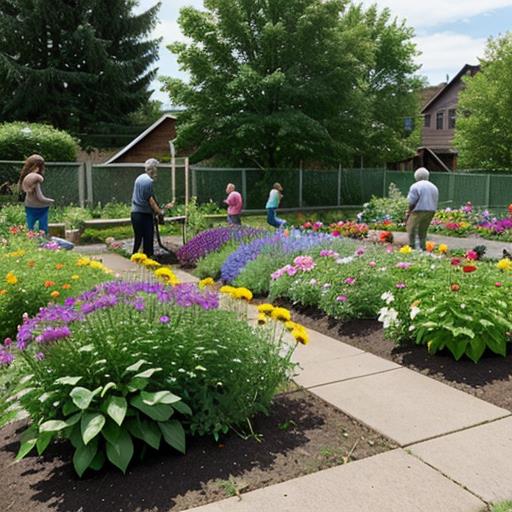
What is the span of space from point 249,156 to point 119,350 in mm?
21477

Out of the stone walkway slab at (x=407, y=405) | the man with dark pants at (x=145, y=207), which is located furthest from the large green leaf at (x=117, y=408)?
the man with dark pants at (x=145, y=207)

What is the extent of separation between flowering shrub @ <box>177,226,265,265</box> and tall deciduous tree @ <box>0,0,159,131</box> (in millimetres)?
22832

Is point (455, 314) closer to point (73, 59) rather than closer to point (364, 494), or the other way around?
point (364, 494)

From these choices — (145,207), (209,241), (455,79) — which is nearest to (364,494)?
(145,207)

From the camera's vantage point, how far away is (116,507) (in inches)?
105

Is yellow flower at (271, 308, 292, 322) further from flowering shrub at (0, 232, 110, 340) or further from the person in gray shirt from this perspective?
the person in gray shirt

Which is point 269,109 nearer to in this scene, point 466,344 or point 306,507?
point 466,344

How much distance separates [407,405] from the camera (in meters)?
3.85

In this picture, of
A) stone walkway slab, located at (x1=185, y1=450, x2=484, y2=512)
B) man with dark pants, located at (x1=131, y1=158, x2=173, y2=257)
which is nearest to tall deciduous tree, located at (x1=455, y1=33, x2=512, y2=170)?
man with dark pants, located at (x1=131, y1=158, x2=173, y2=257)

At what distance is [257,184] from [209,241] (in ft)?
43.7

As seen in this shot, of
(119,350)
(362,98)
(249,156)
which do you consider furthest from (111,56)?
(119,350)

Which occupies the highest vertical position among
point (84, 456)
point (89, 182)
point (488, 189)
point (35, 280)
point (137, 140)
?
point (137, 140)

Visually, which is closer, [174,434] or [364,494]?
[364,494]

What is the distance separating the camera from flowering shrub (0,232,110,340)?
17.3 feet
